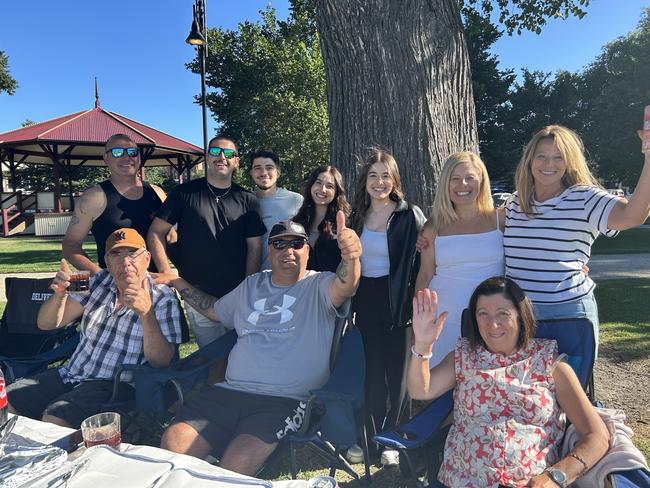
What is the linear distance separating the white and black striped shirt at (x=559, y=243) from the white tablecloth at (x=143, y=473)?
166 cm

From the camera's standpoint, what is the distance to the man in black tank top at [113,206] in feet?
11.3

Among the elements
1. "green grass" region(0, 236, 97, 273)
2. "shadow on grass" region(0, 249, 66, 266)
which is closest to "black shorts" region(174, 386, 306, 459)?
"green grass" region(0, 236, 97, 273)

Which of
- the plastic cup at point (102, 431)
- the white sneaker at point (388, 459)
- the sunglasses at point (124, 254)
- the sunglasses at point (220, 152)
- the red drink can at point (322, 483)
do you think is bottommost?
the white sneaker at point (388, 459)

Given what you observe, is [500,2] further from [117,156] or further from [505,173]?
[505,173]

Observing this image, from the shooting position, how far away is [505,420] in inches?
77.5

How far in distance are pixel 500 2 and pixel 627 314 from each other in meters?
5.01

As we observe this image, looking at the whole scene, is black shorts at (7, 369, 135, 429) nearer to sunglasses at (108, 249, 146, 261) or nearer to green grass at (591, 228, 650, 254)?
sunglasses at (108, 249, 146, 261)

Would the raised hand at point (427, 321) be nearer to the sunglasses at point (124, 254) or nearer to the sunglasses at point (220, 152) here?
the sunglasses at point (124, 254)

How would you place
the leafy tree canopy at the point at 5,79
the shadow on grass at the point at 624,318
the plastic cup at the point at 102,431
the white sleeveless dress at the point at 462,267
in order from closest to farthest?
the plastic cup at the point at 102,431
the white sleeveless dress at the point at 462,267
the shadow on grass at the point at 624,318
the leafy tree canopy at the point at 5,79

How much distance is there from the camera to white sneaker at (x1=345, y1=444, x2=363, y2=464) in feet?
9.29

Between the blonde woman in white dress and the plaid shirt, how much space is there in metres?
1.60

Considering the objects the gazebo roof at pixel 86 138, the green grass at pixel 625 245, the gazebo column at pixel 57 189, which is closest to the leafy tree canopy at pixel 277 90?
the gazebo roof at pixel 86 138

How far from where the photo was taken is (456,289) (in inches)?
103

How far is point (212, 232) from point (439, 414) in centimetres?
194
